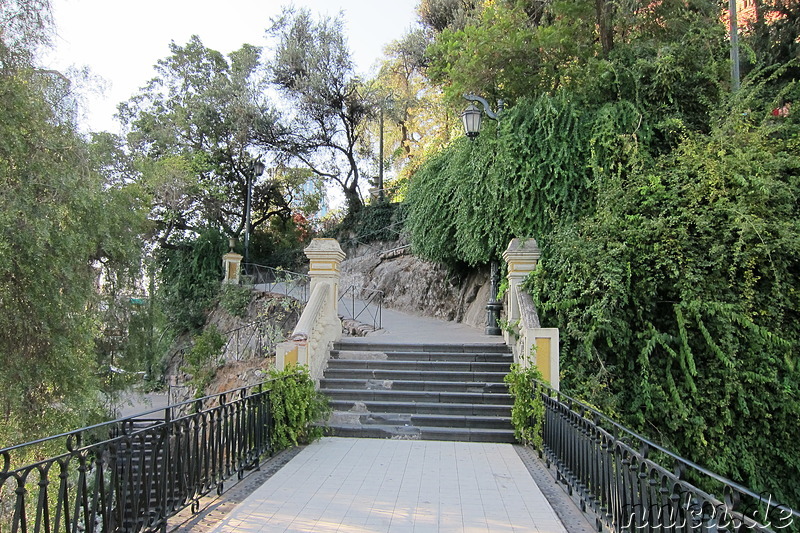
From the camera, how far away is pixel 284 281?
49.7 feet

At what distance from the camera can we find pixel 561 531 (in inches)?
143

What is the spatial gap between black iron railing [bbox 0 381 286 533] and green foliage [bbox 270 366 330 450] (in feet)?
1.60

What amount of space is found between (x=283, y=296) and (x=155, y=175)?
22.5ft

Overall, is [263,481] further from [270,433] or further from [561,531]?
[561,531]

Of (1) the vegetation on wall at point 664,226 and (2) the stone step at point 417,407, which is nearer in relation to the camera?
(1) the vegetation on wall at point 664,226

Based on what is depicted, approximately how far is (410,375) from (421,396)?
1.73ft

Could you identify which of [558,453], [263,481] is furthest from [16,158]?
[558,453]

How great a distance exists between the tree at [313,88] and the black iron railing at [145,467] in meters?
20.7

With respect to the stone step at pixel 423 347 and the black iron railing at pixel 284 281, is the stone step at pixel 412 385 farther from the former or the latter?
the black iron railing at pixel 284 281

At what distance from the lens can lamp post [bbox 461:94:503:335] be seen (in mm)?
8625

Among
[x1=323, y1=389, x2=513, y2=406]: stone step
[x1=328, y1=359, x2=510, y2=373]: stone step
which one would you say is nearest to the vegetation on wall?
[x1=323, y1=389, x2=513, y2=406]: stone step

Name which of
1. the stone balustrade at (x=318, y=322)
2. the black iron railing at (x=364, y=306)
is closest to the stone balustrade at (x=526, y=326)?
the stone balustrade at (x=318, y=322)

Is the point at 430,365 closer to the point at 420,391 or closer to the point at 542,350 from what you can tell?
the point at 420,391

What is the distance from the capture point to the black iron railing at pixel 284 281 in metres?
15.3
